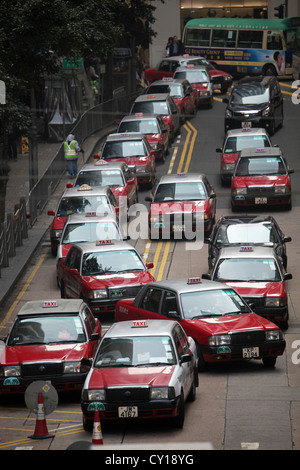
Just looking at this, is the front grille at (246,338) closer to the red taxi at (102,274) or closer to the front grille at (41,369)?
the front grille at (41,369)

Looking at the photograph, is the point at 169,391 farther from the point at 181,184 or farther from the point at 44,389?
the point at 181,184

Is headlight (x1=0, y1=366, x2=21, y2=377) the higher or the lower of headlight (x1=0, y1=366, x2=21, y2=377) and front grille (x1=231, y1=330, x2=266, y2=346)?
the lower

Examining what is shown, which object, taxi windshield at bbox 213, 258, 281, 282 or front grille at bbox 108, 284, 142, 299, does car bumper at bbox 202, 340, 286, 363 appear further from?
front grille at bbox 108, 284, 142, 299

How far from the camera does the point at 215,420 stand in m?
14.0

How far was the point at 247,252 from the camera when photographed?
Result: 2133 cm

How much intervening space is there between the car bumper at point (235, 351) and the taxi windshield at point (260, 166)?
15125 millimetres

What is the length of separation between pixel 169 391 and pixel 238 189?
57.8 ft

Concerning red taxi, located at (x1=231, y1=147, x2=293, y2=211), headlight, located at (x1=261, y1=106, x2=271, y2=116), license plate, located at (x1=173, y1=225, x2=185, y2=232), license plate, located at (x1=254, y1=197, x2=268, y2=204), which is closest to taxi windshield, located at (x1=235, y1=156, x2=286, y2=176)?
red taxi, located at (x1=231, y1=147, x2=293, y2=211)

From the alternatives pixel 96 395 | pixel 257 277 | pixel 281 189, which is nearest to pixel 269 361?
pixel 257 277

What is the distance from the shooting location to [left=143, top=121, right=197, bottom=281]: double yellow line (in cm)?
2562

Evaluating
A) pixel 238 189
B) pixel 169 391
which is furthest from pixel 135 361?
pixel 238 189

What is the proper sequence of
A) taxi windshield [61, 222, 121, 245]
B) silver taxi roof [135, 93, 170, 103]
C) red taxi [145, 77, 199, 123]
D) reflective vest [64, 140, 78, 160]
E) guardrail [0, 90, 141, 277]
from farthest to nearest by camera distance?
red taxi [145, 77, 199, 123], silver taxi roof [135, 93, 170, 103], reflective vest [64, 140, 78, 160], guardrail [0, 90, 141, 277], taxi windshield [61, 222, 121, 245]

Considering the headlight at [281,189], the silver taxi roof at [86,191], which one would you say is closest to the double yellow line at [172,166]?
the silver taxi roof at [86,191]

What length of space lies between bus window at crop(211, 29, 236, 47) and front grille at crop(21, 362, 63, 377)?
147 feet
